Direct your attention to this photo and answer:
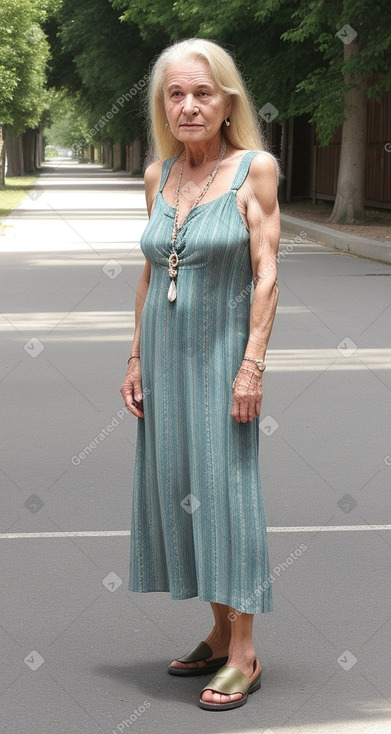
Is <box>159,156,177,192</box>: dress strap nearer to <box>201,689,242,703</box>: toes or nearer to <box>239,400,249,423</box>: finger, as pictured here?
<box>239,400,249,423</box>: finger

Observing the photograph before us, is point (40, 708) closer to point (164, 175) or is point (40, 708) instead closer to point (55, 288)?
point (164, 175)

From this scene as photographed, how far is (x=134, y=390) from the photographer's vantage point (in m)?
4.21

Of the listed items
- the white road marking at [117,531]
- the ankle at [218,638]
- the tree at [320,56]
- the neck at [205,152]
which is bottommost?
the white road marking at [117,531]

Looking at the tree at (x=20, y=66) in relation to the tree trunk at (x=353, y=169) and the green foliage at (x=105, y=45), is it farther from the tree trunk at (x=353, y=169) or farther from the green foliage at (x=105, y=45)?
the tree trunk at (x=353, y=169)

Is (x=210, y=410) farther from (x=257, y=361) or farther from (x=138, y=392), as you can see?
(x=138, y=392)

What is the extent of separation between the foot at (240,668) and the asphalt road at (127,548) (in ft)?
0.18

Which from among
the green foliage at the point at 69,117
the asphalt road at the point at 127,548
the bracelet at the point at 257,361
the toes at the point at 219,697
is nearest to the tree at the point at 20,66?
the green foliage at the point at 69,117

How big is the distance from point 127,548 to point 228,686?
177 cm

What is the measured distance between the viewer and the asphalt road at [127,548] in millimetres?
4051

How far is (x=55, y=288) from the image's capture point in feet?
53.0

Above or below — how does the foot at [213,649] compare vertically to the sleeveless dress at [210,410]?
below

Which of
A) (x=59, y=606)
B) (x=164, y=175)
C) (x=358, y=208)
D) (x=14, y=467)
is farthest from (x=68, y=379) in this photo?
(x=358, y=208)

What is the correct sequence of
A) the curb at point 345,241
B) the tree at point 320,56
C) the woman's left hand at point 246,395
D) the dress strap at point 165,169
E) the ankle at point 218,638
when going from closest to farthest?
the woman's left hand at point 246,395 < the dress strap at point 165,169 < the ankle at point 218,638 < the curb at point 345,241 < the tree at point 320,56

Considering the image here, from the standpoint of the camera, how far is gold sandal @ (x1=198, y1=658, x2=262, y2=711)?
3.98 m
